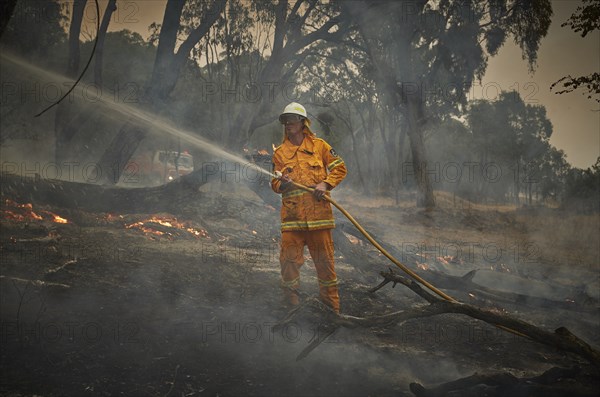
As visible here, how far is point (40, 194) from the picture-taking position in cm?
782

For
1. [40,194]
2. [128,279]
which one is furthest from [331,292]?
[40,194]

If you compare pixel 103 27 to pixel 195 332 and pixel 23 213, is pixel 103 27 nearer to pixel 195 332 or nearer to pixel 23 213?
pixel 23 213

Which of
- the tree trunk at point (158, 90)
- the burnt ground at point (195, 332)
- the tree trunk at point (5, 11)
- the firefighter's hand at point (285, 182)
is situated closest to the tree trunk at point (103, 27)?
the tree trunk at point (158, 90)

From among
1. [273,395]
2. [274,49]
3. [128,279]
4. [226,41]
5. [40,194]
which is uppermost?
[226,41]

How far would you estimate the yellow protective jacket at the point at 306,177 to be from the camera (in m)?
4.46

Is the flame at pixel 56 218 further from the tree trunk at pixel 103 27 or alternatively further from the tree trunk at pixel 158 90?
the tree trunk at pixel 103 27

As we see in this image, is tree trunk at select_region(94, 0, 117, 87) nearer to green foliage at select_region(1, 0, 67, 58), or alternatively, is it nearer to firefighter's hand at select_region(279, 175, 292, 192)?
green foliage at select_region(1, 0, 67, 58)

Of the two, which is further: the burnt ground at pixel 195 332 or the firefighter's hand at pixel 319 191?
the firefighter's hand at pixel 319 191

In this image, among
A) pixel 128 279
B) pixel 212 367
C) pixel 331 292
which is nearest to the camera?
pixel 212 367

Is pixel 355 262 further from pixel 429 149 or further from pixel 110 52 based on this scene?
pixel 429 149

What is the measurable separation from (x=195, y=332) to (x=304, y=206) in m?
1.67

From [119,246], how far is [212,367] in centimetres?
407

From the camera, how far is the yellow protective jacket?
176 inches

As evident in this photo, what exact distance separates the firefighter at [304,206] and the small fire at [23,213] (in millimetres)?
5173
